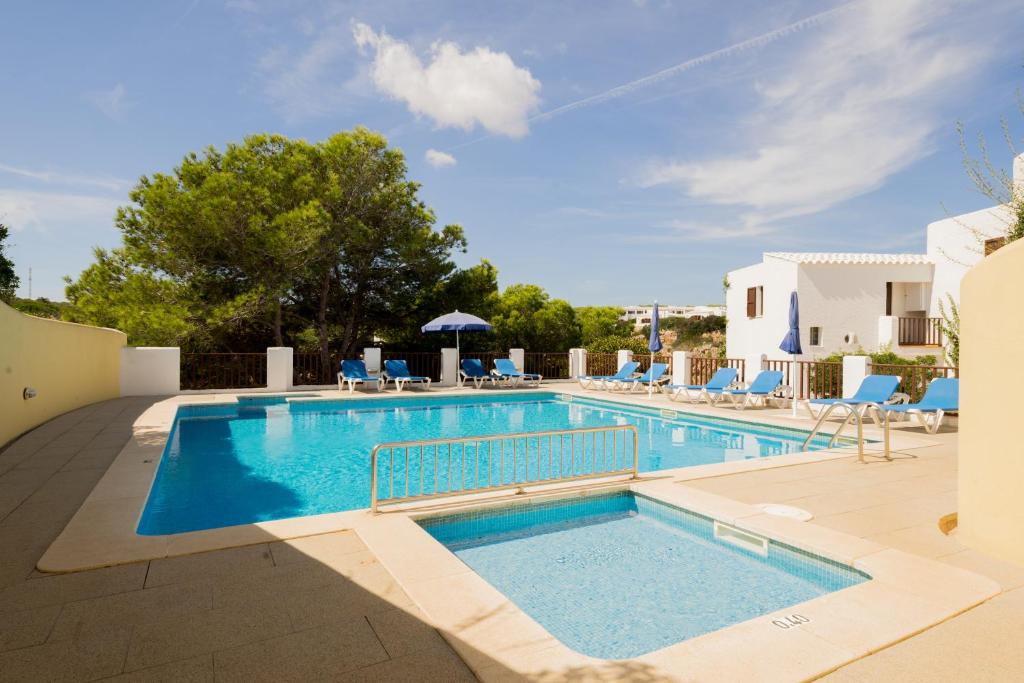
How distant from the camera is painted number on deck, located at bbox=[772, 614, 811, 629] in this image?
3096mm

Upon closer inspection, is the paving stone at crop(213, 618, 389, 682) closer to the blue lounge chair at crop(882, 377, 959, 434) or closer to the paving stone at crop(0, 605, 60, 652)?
the paving stone at crop(0, 605, 60, 652)

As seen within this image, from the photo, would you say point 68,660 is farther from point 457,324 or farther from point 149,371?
point 457,324

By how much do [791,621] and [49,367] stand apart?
1302cm

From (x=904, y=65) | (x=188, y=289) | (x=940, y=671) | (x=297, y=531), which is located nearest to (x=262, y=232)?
(x=188, y=289)

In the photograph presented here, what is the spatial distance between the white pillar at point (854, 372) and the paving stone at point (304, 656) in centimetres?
1255

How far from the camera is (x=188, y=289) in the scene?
17875 mm

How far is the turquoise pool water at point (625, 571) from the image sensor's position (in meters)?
3.77

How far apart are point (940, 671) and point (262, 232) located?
61.2ft

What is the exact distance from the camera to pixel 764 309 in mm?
24328

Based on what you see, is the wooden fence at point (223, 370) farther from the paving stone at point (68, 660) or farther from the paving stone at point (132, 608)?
the paving stone at point (68, 660)

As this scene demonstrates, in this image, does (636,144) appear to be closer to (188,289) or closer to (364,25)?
(364,25)

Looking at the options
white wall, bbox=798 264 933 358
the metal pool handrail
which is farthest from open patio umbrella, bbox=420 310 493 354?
white wall, bbox=798 264 933 358

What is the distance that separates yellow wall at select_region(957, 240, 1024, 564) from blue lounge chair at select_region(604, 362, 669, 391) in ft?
38.8

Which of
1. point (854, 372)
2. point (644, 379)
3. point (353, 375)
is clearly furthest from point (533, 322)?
point (854, 372)
